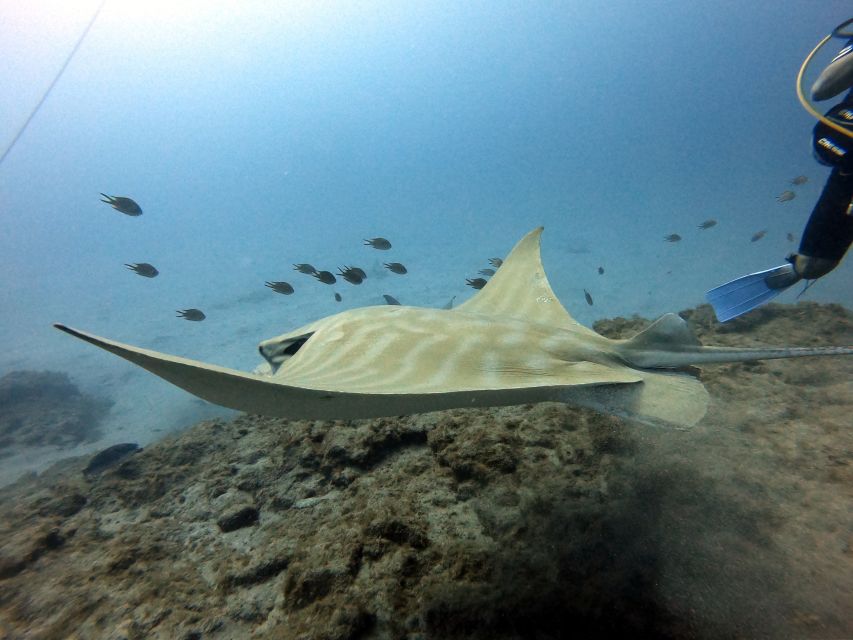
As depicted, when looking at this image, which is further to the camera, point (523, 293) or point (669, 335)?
point (523, 293)

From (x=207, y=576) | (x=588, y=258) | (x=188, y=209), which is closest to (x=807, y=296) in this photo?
(x=588, y=258)

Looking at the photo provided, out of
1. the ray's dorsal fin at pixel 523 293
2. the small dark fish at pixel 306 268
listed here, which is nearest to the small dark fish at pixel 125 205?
the small dark fish at pixel 306 268

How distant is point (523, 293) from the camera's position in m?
4.06

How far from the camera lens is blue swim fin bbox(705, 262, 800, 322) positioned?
4.35m

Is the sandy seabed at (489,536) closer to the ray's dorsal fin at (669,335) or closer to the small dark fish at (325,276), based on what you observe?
the ray's dorsal fin at (669,335)

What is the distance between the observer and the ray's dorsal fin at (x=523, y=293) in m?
3.69

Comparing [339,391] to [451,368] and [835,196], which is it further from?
[835,196]

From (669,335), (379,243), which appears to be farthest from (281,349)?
(379,243)

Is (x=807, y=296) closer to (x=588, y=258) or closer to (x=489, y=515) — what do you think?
(x=588, y=258)

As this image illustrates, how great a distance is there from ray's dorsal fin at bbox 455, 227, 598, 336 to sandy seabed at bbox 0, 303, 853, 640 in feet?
3.12

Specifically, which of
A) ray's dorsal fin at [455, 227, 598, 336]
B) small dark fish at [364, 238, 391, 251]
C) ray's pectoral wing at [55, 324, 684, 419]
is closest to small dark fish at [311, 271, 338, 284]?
small dark fish at [364, 238, 391, 251]

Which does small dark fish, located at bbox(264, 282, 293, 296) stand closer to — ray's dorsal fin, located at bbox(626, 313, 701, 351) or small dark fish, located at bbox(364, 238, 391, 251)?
small dark fish, located at bbox(364, 238, 391, 251)

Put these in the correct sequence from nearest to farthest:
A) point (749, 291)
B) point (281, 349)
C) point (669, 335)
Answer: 1. point (669, 335)
2. point (281, 349)
3. point (749, 291)

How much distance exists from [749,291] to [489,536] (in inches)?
180
